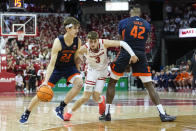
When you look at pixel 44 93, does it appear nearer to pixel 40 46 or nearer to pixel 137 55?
pixel 137 55

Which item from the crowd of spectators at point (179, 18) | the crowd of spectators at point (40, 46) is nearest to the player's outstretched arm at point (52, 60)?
the crowd of spectators at point (40, 46)

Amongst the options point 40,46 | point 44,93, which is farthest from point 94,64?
point 40,46

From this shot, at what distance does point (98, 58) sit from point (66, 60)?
2.00 feet

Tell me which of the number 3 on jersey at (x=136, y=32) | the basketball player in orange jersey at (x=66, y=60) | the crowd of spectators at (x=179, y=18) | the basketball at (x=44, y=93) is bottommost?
the basketball at (x=44, y=93)

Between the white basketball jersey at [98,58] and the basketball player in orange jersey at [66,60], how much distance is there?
0.88ft

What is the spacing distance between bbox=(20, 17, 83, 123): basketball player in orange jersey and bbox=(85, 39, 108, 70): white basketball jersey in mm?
270

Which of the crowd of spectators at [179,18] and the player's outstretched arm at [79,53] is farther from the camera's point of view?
the crowd of spectators at [179,18]

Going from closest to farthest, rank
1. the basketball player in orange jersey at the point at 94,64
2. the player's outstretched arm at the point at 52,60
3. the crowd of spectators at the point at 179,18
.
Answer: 1. the player's outstretched arm at the point at 52,60
2. the basketball player in orange jersey at the point at 94,64
3. the crowd of spectators at the point at 179,18

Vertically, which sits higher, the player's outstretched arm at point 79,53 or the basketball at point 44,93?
the player's outstretched arm at point 79,53

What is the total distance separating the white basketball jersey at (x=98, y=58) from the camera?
283 inches

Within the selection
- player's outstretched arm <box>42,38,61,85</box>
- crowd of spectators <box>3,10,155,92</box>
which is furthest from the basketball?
crowd of spectators <box>3,10,155,92</box>

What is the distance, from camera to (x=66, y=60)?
23.4 ft

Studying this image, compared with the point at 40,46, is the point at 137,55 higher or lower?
lower

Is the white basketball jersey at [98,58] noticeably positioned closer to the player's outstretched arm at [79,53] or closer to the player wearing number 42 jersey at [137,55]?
the player's outstretched arm at [79,53]
